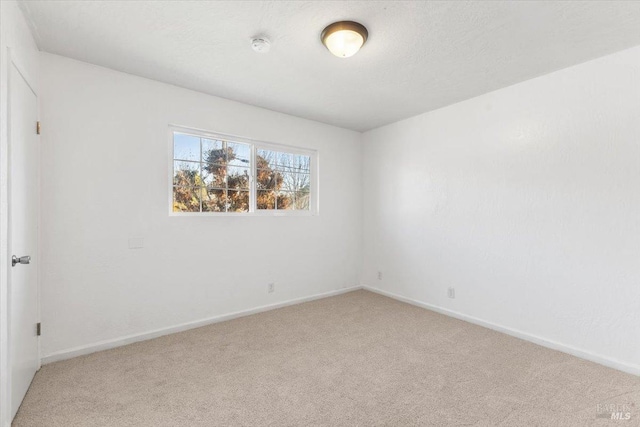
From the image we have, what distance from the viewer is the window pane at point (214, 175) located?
335 centimetres

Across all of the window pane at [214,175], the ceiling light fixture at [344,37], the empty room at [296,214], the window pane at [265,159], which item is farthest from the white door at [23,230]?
the window pane at [265,159]

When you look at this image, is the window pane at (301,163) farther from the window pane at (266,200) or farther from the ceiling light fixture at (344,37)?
the ceiling light fixture at (344,37)

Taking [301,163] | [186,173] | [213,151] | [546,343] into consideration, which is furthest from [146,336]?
[546,343]

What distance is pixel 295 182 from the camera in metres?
4.14

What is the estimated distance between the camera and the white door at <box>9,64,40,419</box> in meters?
1.76

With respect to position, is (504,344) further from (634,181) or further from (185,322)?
(185,322)

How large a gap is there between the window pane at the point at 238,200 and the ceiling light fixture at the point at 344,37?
200 centimetres

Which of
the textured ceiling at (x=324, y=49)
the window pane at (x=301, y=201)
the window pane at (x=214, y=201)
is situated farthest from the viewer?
the window pane at (x=301, y=201)

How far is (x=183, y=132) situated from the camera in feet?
10.4

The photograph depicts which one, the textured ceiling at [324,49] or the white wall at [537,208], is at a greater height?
the textured ceiling at [324,49]

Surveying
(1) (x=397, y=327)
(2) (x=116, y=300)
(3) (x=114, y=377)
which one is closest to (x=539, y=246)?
(1) (x=397, y=327)

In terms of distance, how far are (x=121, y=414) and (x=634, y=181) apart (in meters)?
3.96

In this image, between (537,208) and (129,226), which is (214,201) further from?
(537,208)

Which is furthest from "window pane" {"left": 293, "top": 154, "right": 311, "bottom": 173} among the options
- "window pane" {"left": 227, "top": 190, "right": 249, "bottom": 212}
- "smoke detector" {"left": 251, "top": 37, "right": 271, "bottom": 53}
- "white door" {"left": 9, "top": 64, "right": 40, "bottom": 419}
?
"white door" {"left": 9, "top": 64, "right": 40, "bottom": 419}
